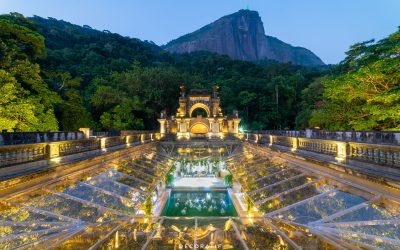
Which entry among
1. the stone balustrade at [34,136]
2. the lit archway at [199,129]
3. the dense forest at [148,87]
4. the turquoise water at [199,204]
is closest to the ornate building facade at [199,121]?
the lit archway at [199,129]

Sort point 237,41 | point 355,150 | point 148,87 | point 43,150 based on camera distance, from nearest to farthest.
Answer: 1. point 43,150
2. point 355,150
3. point 148,87
4. point 237,41

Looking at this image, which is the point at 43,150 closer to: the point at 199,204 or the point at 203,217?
the point at 203,217

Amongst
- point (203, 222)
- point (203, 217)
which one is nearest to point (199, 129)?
point (203, 217)

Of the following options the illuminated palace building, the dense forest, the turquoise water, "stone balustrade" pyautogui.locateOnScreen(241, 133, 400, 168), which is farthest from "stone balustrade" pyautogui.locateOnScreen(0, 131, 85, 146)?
"stone balustrade" pyautogui.locateOnScreen(241, 133, 400, 168)

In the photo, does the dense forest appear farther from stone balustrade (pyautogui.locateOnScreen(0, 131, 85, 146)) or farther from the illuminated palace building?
the illuminated palace building

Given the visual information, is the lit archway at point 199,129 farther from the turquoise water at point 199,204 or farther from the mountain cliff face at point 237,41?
the mountain cliff face at point 237,41

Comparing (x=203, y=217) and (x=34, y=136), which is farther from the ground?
(x=34, y=136)
